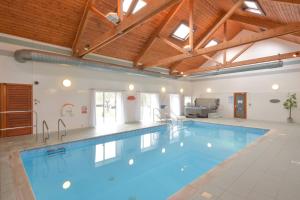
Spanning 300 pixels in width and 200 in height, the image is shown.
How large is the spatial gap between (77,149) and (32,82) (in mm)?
2981

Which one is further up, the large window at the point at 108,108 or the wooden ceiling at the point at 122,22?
the wooden ceiling at the point at 122,22

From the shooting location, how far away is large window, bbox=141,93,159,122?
969cm

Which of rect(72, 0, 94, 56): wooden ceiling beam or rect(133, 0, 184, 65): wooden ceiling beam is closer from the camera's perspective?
rect(72, 0, 94, 56): wooden ceiling beam

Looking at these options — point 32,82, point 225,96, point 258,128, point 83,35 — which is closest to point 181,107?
point 225,96

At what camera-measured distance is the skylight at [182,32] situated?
7.35 m

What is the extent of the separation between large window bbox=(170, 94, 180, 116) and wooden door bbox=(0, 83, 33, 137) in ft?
26.0

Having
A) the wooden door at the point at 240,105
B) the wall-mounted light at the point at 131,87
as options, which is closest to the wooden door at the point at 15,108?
the wall-mounted light at the point at 131,87

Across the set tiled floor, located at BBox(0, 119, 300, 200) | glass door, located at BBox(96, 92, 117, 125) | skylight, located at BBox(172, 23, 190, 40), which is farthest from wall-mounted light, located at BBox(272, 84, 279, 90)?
glass door, located at BBox(96, 92, 117, 125)

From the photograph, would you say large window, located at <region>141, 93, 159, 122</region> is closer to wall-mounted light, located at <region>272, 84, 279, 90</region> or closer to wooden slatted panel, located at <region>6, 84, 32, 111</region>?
wooden slatted panel, located at <region>6, 84, 32, 111</region>

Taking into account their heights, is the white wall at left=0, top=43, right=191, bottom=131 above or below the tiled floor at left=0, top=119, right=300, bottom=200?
above

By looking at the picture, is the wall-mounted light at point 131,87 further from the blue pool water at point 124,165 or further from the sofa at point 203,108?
the sofa at point 203,108

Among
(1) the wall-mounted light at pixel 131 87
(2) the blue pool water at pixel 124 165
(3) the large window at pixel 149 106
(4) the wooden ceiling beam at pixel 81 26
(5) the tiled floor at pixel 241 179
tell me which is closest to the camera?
(5) the tiled floor at pixel 241 179

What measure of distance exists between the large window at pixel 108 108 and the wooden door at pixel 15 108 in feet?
8.82

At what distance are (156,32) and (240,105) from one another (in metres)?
7.23
